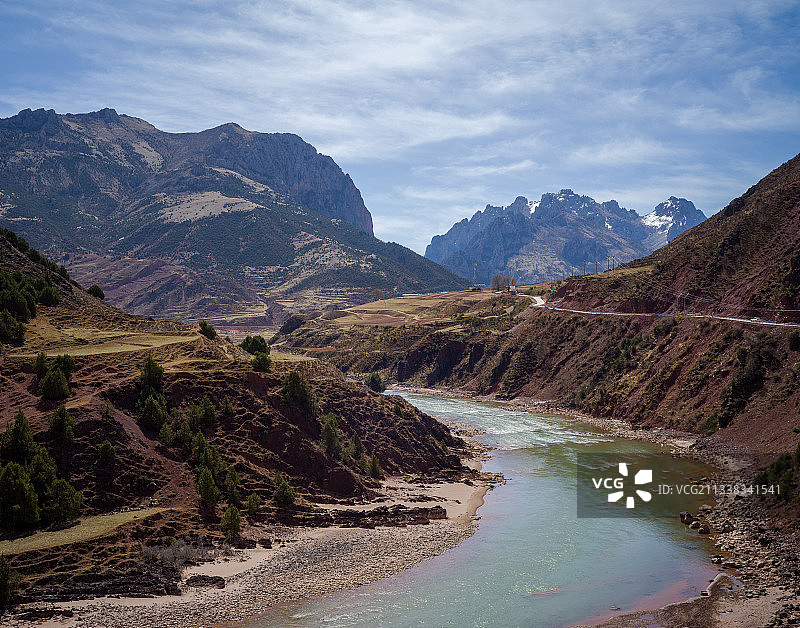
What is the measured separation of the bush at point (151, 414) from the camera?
4081 centimetres

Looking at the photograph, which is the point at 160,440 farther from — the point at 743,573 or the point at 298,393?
the point at 743,573

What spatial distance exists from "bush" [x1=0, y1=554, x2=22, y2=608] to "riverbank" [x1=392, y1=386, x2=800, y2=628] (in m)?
23.5

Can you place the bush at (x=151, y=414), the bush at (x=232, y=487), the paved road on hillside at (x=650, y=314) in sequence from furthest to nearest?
1. the paved road on hillside at (x=650, y=314)
2. the bush at (x=151, y=414)
3. the bush at (x=232, y=487)

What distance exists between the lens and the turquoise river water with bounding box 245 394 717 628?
95.7 ft

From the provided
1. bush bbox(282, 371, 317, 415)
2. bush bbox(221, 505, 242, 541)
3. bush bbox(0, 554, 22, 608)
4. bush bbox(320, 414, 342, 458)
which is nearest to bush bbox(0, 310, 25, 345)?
bush bbox(282, 371, 317, 415)

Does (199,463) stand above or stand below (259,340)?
below

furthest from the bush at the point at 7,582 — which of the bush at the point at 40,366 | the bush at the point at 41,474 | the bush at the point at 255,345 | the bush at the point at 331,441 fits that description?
the bush at the point at 255,345

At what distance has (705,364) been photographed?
235ft

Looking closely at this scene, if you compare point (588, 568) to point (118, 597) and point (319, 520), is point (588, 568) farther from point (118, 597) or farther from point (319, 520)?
point (118, 597)

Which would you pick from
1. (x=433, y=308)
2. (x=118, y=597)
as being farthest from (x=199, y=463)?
(x=433, y=308)

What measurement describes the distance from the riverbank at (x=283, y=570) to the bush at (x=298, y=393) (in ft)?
27.5

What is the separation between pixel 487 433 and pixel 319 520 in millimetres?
39010

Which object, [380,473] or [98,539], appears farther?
[380,473]

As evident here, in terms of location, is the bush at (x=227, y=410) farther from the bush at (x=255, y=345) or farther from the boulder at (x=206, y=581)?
the boulder at (x=206, y=581)
